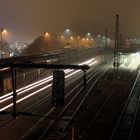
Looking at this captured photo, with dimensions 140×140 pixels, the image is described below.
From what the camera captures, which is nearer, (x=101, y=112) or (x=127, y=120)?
(x=127, y=120)

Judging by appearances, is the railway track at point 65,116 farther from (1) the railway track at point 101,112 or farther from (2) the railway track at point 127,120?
(2) the railway track at point 127,120

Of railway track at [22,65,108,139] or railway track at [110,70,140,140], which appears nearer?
railway track at [22,65,108,139]

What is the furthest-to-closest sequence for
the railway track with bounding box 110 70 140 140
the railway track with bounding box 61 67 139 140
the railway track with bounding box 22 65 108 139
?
the railway track with bounding box 61 67 139 140
the railway track with bounding box 110 70 140 140
the railway track with bounding box 22 65 108 139

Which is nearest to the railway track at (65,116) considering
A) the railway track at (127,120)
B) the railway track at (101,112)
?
the railway track at (101,112)

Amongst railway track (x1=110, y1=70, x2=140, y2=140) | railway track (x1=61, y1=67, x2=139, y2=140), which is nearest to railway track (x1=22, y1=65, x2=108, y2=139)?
railway track (x1=61, y1=67, x2=139, y2=140)

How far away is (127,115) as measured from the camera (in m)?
25.0

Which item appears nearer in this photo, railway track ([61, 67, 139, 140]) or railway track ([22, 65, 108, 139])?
railway track ([22, 65, 108, 139])

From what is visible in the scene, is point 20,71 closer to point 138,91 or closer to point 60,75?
point 138,91

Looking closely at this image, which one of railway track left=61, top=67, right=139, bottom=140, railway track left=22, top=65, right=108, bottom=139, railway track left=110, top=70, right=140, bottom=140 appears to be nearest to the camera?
railway track left=22, top=65, right=108, bottom=139

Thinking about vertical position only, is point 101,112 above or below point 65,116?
below

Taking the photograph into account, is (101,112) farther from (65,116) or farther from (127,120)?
(65,116)

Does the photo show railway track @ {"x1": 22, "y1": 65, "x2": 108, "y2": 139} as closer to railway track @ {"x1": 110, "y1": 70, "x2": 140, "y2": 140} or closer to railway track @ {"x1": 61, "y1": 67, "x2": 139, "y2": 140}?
railway track @ {"x1": 61, "y1": 67, "x2": 139, "y2": 140}

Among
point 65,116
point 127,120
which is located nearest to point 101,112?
point 127,120

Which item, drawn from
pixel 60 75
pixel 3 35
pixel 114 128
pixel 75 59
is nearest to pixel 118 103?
pixel 114 128
